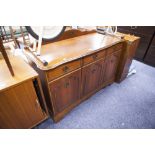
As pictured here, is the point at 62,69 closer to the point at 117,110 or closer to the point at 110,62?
the point at 110,62

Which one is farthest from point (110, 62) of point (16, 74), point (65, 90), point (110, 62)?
point (16, 74)

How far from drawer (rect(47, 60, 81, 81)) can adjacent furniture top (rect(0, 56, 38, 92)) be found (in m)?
0.13

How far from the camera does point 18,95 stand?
937 millimetres

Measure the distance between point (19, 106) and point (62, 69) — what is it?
1.65ft

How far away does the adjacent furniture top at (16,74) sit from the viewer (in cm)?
86

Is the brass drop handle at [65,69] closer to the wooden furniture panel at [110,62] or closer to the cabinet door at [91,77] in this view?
the cabinet door at [91,77]

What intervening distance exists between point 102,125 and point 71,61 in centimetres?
91

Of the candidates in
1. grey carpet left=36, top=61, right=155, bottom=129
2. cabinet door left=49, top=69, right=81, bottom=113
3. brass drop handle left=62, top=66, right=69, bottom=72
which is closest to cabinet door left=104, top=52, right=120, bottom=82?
grey carpet left=36, top=61, right=155, bottom=129

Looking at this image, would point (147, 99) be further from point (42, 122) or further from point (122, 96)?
point (42, 122)

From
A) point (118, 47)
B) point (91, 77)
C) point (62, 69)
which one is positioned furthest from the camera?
point (118, 47)

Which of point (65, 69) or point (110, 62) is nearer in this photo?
point (65, 69)

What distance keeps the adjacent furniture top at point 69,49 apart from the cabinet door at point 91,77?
0.19 metres
